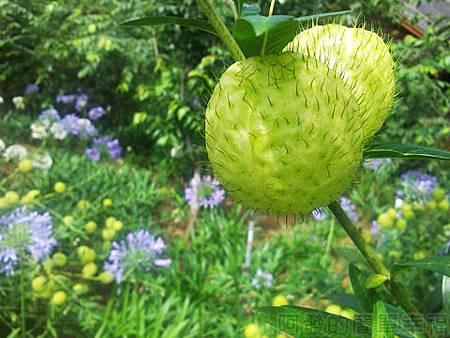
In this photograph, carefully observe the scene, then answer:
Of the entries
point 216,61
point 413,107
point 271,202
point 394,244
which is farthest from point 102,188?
point 271,202

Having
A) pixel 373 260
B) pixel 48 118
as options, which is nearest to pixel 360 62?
pixel 373 260

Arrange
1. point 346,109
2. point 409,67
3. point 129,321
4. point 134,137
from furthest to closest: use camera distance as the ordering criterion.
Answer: point 134,137
point 409,67
point 129,321
point 346,109

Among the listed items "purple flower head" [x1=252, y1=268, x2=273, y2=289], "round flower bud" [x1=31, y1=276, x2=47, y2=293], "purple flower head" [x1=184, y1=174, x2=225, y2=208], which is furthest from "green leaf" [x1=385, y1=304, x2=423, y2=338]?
"purple flower head" [x1=184, y1=174, x2=225, y2=208]

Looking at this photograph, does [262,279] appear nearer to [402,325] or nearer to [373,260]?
[402,325]

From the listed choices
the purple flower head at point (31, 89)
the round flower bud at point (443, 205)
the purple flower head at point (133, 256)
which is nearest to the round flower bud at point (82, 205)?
the purple flower head at point (133, 256)

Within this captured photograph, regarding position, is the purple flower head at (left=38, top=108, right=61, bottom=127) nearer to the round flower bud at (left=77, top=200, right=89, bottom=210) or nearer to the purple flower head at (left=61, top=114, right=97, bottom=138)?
the purple flower head at (left=61, top=114, right=97, bottom=138)

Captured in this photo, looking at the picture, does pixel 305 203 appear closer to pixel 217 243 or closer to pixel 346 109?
pixel 346 109

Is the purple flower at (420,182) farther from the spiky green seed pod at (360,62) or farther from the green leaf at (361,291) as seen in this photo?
the spiky green seed pod at (360,62)
